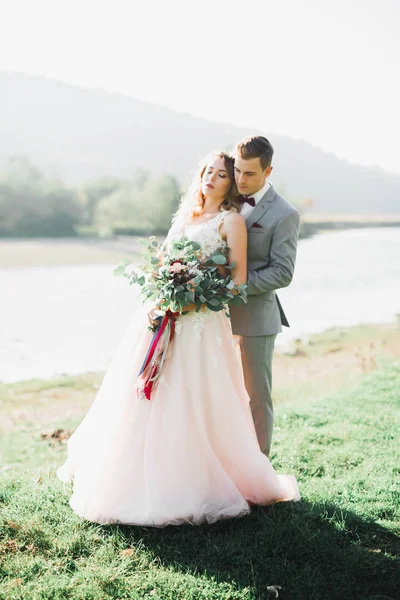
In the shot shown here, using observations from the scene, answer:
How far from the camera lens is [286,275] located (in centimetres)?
391

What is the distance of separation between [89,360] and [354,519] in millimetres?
8712

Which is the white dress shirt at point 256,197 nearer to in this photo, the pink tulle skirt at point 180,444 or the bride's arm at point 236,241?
the bride's arm at point 236,241

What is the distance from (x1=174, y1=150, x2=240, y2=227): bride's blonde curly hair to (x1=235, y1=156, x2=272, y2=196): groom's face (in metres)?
A: 0.07

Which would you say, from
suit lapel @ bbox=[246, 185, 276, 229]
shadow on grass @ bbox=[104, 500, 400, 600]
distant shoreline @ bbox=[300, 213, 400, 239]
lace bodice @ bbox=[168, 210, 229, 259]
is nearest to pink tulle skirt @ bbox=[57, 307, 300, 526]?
shadow on grass @ bbox=[104, 500, 400, 600]

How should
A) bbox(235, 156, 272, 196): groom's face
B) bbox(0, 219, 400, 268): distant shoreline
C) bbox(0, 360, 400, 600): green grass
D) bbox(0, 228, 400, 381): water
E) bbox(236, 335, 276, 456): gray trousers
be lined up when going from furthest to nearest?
bbox(0, 219, 400, 268): distant shoreline, bbox(0, 228, 400, 381): water, bbox(236, 335, 276, 456): gray trousers, bbox(235, 156, 272, 196): groom's face, bbox(0, 360, 400, 600): green grass

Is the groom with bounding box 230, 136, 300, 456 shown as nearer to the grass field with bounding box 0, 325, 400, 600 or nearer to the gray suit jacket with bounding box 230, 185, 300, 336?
the gray suit jacket with bounding box 230, 185, 300, 336

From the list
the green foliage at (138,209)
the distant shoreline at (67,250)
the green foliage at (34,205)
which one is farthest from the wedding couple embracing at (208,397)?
the green foliage at (34,205)

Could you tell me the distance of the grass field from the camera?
9.89ft

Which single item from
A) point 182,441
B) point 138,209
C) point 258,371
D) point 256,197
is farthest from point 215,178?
point 138,209

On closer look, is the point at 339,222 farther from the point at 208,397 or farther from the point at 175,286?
the point at 175,286

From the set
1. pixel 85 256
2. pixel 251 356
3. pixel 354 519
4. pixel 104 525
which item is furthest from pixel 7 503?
pixel 85 256

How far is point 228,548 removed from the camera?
334cm

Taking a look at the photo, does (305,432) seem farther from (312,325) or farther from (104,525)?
(312,325)

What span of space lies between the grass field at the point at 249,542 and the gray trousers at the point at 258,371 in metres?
0.67
